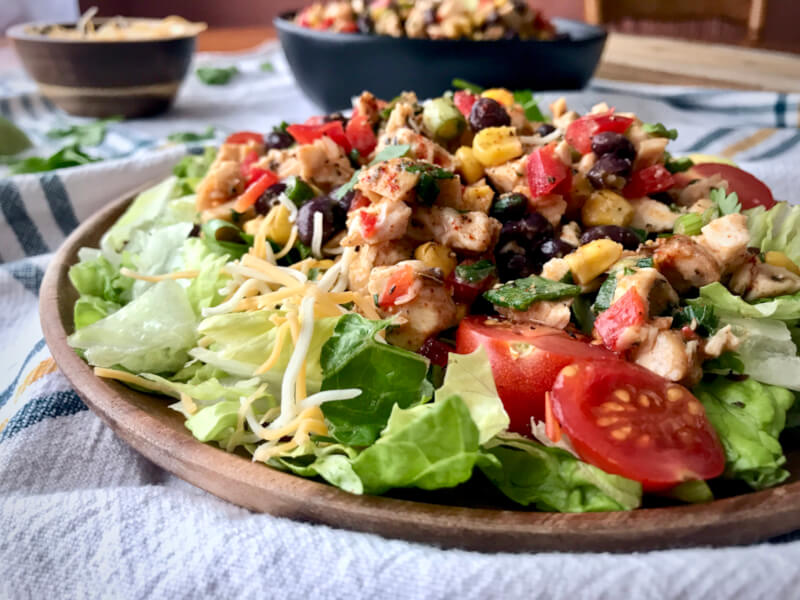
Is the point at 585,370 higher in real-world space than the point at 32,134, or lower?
higher

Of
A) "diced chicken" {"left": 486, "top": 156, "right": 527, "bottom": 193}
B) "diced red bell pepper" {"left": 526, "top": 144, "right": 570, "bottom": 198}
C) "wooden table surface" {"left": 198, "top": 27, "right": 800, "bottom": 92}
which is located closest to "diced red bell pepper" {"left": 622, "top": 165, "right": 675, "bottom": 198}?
"diced red bell pepper" {"left": 526, "top": 144, "right": 570, "bottom": 198}

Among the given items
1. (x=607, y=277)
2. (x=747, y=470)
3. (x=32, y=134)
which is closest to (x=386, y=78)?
Result: (x=32, y=134)

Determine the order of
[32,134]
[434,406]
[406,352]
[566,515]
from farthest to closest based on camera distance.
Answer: [32,134]
[406,352]
[434,406]
[566,515]

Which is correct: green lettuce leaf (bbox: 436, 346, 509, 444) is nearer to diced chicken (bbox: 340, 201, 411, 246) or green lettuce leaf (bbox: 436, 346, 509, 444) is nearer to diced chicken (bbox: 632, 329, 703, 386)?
diced chicken (bbox: 632, 329, 703, 386)

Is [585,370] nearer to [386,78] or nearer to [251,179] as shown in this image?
[251,179]

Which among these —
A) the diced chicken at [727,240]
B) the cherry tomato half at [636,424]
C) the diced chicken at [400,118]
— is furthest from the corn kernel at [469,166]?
the cherry tomato half at [636,424]

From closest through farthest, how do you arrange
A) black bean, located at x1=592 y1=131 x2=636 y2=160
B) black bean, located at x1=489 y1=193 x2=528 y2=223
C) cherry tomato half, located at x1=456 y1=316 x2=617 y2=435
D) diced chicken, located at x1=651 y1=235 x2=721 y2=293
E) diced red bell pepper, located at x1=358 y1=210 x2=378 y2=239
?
cherry tomato half, located at x1=456 y1=316 x2=617 y2=435, diced chicken, located at x1=651 y1=235 x2=721 y2=293, diced red bell pepper, located at x1=358 y1=210 x2=378 y2=239, black bean, located at x1=489 y1=193 x2=528 y2=223, black bean, located at x1=592 y1=131 x2=636 y2=160
